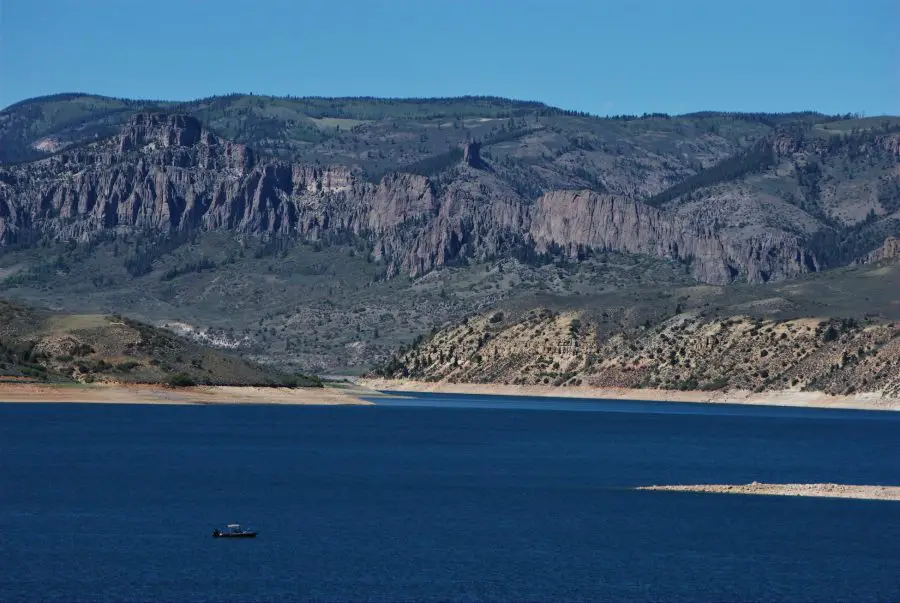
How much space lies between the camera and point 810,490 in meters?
106

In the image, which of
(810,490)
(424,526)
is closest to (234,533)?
(424,526)

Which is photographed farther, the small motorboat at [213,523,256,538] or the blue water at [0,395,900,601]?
the small motorboat at [213,523,256,538]

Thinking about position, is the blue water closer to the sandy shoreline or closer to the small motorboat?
the small motorboat

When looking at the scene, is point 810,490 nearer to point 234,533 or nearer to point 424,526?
point 424,526

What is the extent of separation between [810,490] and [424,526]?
2621cm

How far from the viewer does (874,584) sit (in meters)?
75.9

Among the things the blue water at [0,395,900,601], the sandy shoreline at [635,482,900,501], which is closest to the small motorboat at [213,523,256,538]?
the blue water at [0,395,900,601]

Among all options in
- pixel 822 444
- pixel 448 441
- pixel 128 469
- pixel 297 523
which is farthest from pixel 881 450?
pixel 297 523

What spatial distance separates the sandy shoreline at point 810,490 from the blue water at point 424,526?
85.2 inches

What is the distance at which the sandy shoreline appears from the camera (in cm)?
10444

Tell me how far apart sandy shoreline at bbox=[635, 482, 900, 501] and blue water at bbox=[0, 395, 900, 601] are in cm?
216

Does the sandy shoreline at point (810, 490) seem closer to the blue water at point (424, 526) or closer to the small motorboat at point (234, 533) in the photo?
the blue water at point (424, 526)

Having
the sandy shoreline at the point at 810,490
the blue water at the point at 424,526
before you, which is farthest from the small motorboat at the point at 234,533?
the sandy shoreline at the point at 810,490

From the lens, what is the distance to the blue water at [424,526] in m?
74.1
